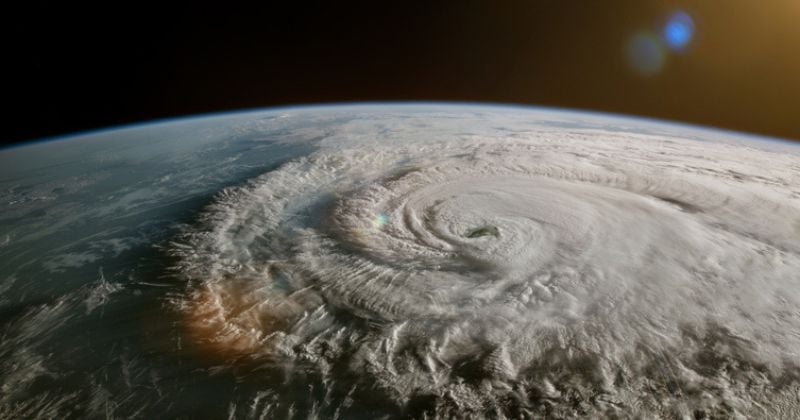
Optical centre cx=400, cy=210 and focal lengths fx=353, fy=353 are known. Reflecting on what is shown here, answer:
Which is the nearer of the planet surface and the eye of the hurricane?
the planet surface

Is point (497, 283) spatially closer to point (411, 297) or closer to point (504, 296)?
point (504, 296)

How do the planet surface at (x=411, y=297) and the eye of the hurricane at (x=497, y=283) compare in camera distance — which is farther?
the eye of the hurricane at (x=497, y=283)

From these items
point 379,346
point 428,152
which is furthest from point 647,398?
point 428,152

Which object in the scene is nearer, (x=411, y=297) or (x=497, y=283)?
(x=411, y=297)

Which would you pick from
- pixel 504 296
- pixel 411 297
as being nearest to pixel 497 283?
pixel 504 296
